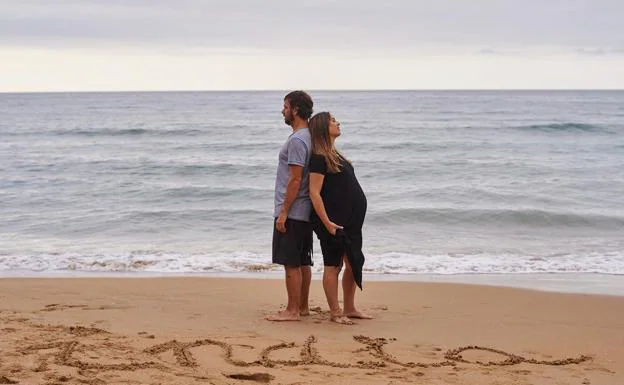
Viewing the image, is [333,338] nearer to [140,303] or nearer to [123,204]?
[140,303]

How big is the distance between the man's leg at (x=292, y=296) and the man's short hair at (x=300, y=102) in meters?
1.27

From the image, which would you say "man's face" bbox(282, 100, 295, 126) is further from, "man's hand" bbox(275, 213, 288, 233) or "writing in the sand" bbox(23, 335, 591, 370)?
"writing in the sand" bbox(23, 335, 591, 370)

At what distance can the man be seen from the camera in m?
6.12

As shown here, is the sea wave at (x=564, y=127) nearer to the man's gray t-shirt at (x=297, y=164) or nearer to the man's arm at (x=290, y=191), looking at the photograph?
the man's gray t-shirt at (x=297, y=164)

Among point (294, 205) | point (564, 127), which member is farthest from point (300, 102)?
point (564, 127)

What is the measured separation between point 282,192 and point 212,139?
27120 mm

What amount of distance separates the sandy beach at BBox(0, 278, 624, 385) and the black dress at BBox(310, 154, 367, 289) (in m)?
0.59

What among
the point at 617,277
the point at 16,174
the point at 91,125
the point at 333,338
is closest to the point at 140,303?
the point at 333,338

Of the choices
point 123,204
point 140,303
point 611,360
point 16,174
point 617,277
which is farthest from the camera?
point 16,174

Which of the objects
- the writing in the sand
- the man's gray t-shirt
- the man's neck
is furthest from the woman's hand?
the writing in the sand

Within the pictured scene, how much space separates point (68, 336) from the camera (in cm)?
554

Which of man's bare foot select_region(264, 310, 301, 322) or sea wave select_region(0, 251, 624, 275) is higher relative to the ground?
man's bare foot select_region(264, 310, 301, 322)

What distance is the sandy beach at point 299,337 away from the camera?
4871 millimetres

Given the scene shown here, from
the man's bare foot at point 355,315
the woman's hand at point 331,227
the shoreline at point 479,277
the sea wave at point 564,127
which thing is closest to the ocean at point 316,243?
the shoreline at point 479,277
